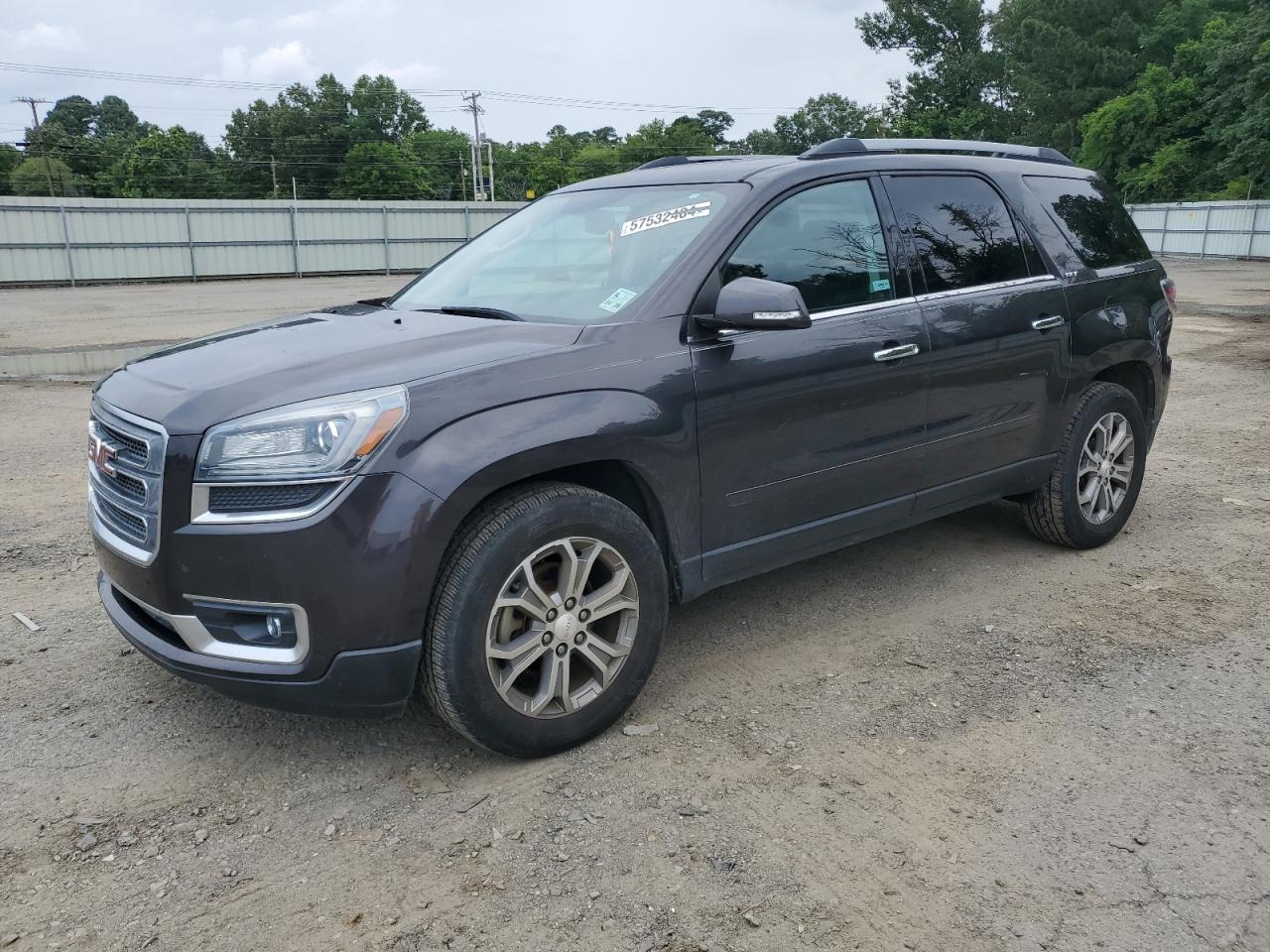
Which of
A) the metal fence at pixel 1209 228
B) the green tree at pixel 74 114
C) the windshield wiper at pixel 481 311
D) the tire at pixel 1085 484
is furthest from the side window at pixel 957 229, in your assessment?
the green tree at pixel 74 114

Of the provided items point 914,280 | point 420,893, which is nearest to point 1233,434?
point 914,280

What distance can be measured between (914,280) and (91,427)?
305 cm

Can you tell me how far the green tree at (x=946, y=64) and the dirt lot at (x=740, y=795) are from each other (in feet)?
229

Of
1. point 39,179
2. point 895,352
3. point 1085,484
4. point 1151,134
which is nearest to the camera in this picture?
point 895,352

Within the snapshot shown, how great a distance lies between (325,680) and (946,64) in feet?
249

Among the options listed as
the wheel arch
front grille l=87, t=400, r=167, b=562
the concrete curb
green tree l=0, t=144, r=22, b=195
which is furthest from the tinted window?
green tree l=0, t=144, r=22, b=195

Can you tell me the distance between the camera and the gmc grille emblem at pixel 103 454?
314cm

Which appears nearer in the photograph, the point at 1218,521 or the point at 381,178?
the point at 1218,521

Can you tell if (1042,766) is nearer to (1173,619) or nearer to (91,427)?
(1173,619)

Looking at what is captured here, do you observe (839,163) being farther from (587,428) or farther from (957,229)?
(587,428)

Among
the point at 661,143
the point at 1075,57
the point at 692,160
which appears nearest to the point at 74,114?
the point at 661,143

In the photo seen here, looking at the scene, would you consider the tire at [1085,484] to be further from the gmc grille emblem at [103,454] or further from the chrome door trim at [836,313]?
the gmc grille emblem at [103,454]

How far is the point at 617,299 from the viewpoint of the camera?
351cm

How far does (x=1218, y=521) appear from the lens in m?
5.59
